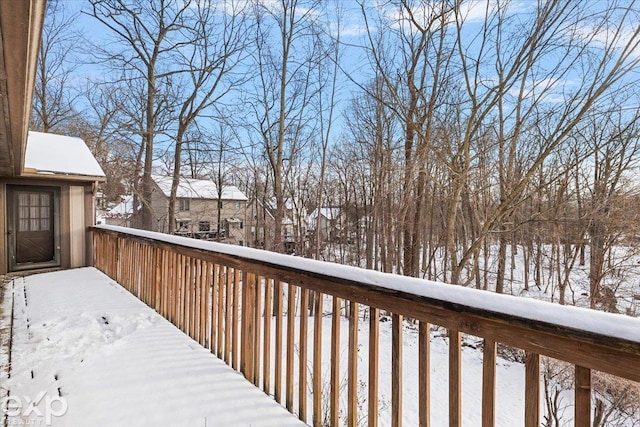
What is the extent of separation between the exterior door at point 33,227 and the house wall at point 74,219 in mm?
124

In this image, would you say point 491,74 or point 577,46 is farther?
point 491,74

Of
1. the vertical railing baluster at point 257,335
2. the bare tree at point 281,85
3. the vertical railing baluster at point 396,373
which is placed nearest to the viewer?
the vertical railing baluster at point 396,373

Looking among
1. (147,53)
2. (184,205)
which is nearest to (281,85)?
(147,53)

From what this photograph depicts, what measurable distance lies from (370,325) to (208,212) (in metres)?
23.6

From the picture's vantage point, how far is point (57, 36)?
12.7 meters

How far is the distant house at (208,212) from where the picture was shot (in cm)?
2138

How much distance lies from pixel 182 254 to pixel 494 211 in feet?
22.2

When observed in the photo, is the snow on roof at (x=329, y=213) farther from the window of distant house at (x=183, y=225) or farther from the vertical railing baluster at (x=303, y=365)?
the vertical railing baluster at (x=303, y=365)

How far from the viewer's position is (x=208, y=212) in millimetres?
23797

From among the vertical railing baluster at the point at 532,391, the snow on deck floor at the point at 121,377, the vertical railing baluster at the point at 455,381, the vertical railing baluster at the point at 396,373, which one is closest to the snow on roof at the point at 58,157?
the snow on deck floor at the point at 121,377

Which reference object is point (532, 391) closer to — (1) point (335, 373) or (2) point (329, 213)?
(1) point (335, 373)

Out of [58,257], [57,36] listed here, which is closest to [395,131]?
[58,257]

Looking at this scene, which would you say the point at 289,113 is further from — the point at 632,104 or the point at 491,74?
the point at 632,104

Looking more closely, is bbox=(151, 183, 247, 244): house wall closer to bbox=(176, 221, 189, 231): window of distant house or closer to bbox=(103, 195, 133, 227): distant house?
A: bbox=(176, 221, 189, 231): window of distant house
